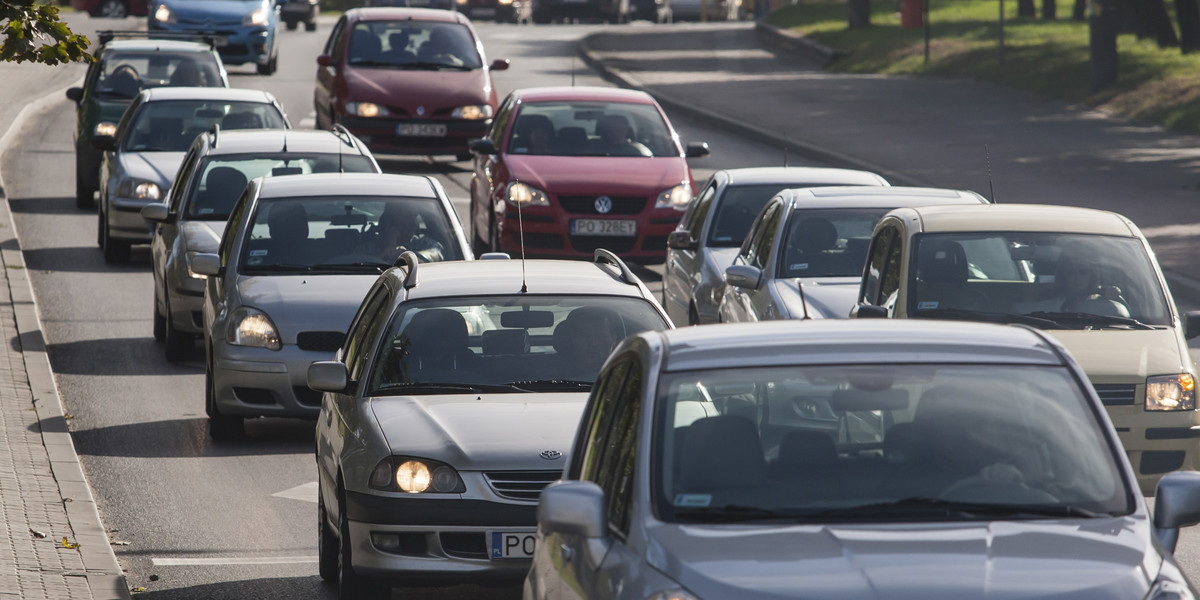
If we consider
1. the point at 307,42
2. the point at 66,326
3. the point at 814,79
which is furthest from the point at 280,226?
the point at 307,42

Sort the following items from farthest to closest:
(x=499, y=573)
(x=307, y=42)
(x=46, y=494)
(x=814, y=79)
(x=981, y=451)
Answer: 1. (x=307, y=42)
2. (x=814, y=79)
3. (x=46, y=494)
4. (x=499, y=573)
5. (x=981, y=451)

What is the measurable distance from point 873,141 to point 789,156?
1.42 m

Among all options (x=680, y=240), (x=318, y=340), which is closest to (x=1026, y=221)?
(x=318, y=340)

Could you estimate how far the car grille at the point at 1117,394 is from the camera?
30.5 feet

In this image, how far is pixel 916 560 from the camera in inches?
176

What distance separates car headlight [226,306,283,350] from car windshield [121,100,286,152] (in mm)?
8836

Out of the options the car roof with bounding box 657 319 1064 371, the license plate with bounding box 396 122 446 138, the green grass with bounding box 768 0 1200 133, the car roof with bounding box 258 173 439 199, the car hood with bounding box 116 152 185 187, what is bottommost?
the green grass with bounding box 768 0 1200 133

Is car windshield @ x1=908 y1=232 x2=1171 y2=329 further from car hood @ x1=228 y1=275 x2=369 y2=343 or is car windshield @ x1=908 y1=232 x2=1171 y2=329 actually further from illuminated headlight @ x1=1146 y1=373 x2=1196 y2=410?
car hood @ x1=228 y1=275 x2=369 y2=343

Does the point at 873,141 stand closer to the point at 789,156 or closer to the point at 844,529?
the point at 789,156

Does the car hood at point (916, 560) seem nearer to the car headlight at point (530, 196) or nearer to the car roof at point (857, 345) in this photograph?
the car roof at point (857, 345)

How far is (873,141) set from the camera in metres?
28.0

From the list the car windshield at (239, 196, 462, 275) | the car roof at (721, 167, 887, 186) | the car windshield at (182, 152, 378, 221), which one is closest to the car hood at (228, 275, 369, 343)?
the car windshield at (239, 196, 462, 275)

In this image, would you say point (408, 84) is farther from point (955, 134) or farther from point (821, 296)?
point (821, 296)

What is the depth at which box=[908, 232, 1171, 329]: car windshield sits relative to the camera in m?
9.82
